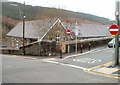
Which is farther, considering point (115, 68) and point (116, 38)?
point (116, 38)

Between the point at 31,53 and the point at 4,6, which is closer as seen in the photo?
the point at 31,53

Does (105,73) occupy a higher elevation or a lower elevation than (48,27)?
lower

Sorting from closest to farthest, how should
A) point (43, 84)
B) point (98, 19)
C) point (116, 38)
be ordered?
1. point (43, 84)
2. point (116, 38)
3. point (98, 19)

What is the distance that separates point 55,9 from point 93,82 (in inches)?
885

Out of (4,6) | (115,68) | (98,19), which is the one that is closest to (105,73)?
(115,68)

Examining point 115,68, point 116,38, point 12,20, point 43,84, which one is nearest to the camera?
point 43,84

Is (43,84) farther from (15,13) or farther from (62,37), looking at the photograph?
(15,13)

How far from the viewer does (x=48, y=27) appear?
30.4m

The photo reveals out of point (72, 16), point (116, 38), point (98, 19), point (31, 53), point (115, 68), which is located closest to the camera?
point (115, 68)

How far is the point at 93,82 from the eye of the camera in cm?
835

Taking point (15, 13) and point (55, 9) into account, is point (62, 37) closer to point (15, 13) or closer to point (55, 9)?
point (55, 9)

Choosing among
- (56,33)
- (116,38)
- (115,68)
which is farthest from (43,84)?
(56,33)

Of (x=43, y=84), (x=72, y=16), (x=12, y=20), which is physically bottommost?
(x=43, y=84)

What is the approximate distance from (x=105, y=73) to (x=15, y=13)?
68.8 metres
